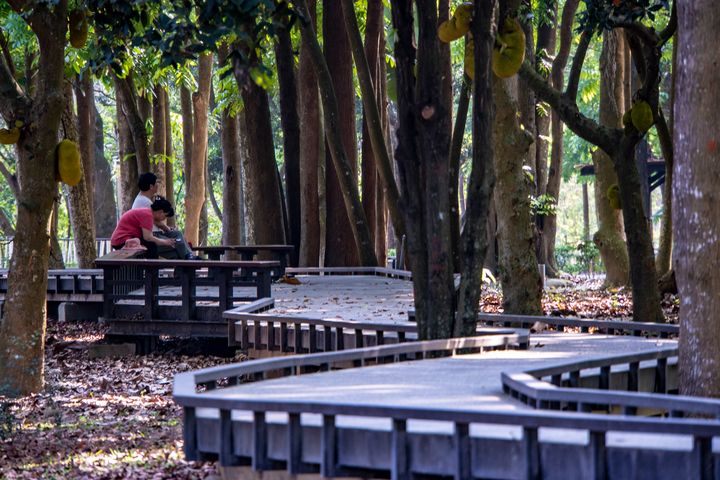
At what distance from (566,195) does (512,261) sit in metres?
72.9

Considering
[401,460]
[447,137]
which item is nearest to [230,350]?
[447,137]

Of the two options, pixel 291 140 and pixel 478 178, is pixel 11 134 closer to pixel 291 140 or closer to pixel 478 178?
pixel 478 178

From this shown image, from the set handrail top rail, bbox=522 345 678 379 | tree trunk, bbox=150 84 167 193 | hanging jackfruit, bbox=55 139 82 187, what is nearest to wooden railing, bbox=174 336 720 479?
handrail top rail, bbox=522 345 678 379

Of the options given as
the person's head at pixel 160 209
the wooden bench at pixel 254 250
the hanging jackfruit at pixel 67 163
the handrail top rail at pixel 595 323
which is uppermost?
the hanging jackfruit at pixel 67 163

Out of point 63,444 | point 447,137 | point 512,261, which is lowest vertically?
point 63,444

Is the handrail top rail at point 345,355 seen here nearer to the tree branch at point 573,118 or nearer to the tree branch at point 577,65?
the tree branch at point 573,118

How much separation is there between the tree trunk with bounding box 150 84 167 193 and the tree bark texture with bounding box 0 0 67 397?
1293 centimetres

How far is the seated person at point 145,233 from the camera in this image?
55.7 feet

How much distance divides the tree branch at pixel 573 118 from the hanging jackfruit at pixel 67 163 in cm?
545

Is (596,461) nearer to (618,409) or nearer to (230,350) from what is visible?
(618,409)

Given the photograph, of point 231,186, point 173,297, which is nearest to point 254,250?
point 173,297

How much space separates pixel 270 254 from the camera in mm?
21234

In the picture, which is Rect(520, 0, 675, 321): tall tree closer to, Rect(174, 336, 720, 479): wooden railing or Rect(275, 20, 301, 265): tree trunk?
Rect(174, 336, 720, 479): wooden railing

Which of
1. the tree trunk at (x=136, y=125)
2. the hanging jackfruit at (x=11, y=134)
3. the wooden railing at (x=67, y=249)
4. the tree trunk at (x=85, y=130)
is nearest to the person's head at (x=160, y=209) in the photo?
the hanging jackfruit at (x=11, y=134)
